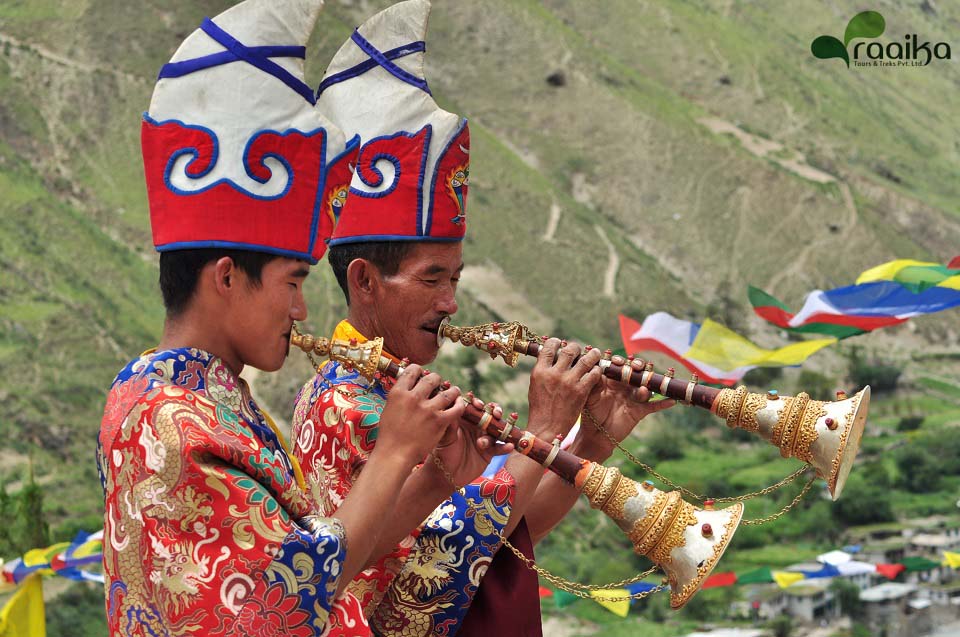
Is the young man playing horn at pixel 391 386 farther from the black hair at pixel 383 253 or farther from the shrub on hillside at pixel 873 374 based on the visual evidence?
the shrub on hillside at pixel 873 374

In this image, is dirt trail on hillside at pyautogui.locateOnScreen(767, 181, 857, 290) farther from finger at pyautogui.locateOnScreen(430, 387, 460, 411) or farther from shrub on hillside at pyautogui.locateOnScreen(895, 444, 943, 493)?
finger at pyautogui.locateOnScreen(430, 387, 460, 411)

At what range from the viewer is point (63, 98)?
2486 cm

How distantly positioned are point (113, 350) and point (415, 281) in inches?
601

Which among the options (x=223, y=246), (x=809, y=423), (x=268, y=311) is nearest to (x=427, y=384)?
(x=268, y=311)

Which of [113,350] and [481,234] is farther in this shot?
[481,234]

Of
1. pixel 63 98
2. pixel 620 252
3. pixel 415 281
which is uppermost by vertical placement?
pixel 415 281

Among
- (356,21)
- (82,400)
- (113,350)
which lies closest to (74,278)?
(113,350)

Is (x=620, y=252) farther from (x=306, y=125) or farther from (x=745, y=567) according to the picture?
(x=306, y=125)

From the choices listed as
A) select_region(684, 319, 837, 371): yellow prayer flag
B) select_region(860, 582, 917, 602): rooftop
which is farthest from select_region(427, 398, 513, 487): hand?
select_region(860, 582, 917, 602): rooftop

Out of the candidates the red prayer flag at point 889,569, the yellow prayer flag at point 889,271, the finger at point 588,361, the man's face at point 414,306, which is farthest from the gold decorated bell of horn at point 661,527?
the red prayer flag at point 889,569

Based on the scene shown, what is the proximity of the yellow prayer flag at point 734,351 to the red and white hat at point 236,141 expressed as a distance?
194 inches

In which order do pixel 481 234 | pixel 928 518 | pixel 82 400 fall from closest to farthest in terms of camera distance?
1. pixel 928 518
2. pixel 82 400
3. pixel 481 234

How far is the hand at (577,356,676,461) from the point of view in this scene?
3.49 meters

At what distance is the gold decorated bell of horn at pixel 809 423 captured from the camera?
3.17 metres
